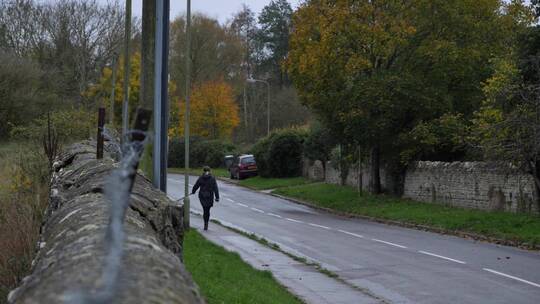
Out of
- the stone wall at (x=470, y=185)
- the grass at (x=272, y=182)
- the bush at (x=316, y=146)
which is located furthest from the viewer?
the grass at (x=272, y=182)

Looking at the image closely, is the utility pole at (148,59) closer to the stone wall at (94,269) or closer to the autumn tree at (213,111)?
the stone wall at (94,269)

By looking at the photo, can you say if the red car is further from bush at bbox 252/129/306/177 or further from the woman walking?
the woman walking

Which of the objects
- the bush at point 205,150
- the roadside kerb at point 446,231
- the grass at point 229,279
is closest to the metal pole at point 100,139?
the grass at point 229,279

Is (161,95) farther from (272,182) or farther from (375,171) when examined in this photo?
(272,182)

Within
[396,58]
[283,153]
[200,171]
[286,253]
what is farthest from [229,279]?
[200,171]

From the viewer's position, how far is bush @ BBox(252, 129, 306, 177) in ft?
167

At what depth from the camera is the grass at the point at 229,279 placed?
979 cm

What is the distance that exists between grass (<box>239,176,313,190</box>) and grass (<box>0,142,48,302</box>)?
100 ft

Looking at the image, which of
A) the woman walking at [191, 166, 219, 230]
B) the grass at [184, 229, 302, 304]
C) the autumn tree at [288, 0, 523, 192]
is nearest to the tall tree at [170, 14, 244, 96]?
the autumn tree at [288, 0, 523, 192]

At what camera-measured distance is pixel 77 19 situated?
4581 centimetres

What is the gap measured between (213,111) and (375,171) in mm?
35099

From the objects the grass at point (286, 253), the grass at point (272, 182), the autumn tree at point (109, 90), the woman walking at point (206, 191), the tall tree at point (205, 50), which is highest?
the tall tree at point (205, 50)

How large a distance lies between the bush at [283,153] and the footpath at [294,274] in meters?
30.0

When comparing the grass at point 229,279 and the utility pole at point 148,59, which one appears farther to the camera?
the utility pole at point 148,59
